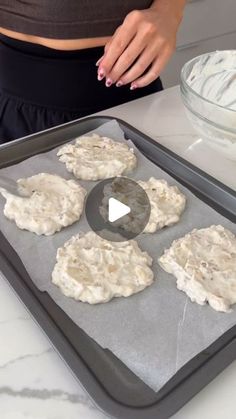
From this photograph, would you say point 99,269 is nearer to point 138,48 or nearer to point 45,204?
point 45,204

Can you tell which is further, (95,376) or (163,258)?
(163,258)

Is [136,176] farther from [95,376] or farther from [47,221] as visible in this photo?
[95,376]

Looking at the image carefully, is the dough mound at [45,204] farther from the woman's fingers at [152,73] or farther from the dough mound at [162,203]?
the woman's fingers at [152,73]

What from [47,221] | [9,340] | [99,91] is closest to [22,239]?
[47,221]

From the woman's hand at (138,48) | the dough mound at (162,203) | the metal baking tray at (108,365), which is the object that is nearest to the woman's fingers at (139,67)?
the woman's hand at (138,48)

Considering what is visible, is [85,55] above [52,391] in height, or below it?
above

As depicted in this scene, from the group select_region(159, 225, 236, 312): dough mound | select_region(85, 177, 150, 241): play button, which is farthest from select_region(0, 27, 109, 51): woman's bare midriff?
select_region(159, 225, 236, 312): dough mound
